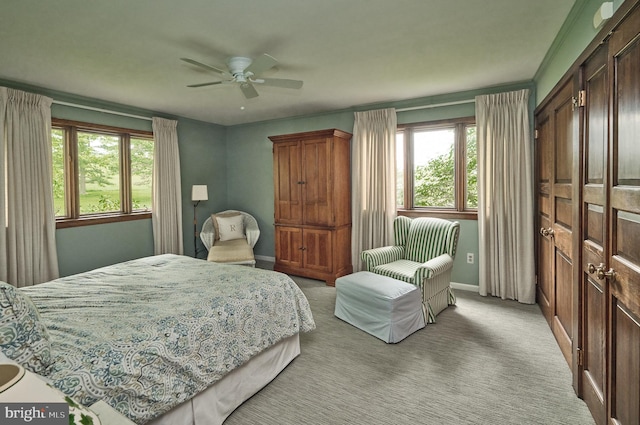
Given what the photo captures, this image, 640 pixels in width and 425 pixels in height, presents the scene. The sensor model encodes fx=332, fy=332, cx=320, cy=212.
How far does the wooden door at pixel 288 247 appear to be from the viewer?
497cm

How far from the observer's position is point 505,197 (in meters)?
3.90

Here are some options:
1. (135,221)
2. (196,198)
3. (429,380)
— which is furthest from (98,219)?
(429,380)

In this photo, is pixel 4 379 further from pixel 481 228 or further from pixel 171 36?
pixel 481 228

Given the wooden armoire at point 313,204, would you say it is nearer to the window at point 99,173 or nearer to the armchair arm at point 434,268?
the armchair arm at point 434,268

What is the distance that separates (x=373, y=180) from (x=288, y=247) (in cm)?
164

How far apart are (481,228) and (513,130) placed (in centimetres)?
119

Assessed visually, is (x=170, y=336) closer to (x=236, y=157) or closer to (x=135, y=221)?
(x=135, y=221)

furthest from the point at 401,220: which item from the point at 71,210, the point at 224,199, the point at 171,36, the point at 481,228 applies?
the point at 71,210

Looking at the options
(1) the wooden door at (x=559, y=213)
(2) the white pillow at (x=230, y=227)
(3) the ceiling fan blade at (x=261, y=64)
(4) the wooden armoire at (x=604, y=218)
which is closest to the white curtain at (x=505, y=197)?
(1) the wooden door at (x=559, y=213)

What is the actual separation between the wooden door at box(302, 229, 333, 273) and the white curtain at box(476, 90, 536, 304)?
1943mm

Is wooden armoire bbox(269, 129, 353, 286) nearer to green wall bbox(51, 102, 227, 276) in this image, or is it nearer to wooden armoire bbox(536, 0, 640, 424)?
green wall bbox(51, 102, 227, 276)

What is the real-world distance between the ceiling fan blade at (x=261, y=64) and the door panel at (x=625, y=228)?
80.0 inches

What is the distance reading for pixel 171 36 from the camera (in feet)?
8.28

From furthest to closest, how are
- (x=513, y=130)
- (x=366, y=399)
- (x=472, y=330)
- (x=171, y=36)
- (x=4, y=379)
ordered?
(x=513, y=130), (x=472, y=330), (x=171, y=36), (x=366, y=399), (x=4, y=379)
